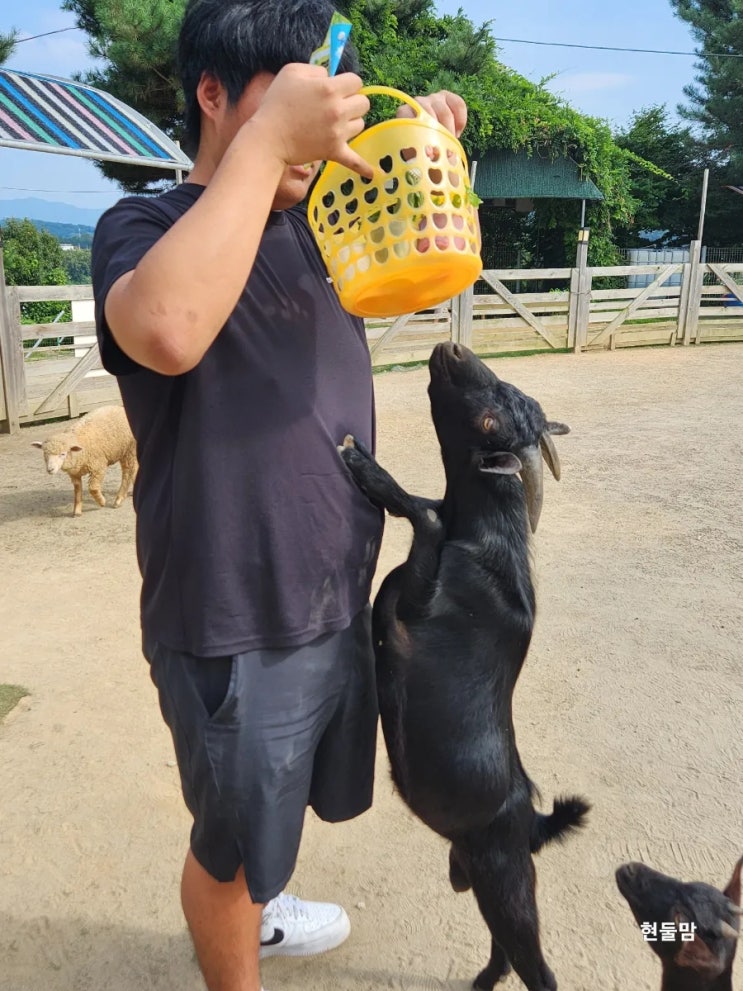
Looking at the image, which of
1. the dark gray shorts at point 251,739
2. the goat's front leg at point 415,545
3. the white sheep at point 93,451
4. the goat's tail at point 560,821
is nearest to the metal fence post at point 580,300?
the white sheep at point 93,451

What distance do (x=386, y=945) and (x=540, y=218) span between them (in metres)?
19.7

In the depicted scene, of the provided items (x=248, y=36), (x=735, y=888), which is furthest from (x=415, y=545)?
(x=735, y=888)

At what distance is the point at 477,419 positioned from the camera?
1.97 metres

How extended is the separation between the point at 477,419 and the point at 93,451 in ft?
15.4

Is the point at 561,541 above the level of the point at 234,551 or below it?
below

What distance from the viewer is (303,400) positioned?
151 centimetres

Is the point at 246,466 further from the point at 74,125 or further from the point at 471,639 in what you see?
the point at 74,125

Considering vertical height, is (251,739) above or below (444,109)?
below

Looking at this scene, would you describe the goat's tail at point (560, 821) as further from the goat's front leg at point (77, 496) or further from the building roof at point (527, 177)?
the building roof at point (527, 177)

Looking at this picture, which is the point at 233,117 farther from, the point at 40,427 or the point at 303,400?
the point at 40,427

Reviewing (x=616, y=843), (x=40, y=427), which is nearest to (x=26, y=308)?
(x=40, y=427)

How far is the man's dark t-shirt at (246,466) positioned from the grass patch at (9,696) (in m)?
2.19

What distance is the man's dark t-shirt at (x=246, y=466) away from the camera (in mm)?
1438

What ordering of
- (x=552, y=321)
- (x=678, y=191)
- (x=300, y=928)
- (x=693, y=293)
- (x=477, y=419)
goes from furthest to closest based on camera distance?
(x=678, y=191) < (x=693, y=293) < (x=552, y=321) < (x=300, y=928) < (x=477, y=419)
